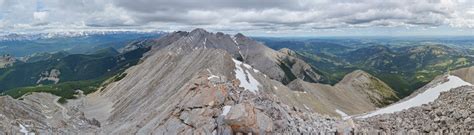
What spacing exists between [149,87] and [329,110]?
68.4m

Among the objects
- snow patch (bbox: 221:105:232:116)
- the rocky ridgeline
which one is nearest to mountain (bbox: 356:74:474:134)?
the rocky ridgeline

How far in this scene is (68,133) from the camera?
9838cm

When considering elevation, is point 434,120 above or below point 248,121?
above

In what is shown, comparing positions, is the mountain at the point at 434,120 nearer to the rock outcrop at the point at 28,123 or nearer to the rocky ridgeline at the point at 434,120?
the rocky ridgeline at the point at 434,120

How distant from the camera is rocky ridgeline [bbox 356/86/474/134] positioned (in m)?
44.6

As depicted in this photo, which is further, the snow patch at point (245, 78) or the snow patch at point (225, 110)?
the snow patch at point (245, 78)

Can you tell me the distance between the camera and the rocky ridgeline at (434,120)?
1756 inches

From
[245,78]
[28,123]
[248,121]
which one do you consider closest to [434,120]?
[248,121]

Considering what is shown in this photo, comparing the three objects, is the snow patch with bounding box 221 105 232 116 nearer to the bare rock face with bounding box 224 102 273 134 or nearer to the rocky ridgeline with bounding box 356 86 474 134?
the bare rock face with bounding box 224 102 273 134

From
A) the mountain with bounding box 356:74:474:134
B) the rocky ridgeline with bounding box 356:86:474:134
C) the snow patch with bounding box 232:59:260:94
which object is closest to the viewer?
the rocky ridgeline with bounding box 356:86:474:134

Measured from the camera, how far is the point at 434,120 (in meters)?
47.4

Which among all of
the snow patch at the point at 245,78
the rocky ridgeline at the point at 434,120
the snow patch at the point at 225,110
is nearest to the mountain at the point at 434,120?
the rocky ridgeline at the point at 434,120

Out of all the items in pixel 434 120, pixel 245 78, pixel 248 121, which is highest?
pixel 434 120

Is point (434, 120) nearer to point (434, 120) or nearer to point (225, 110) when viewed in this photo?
point (434, 120)
